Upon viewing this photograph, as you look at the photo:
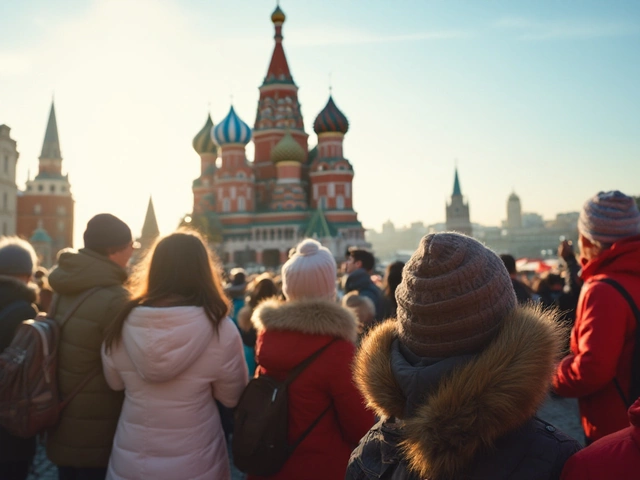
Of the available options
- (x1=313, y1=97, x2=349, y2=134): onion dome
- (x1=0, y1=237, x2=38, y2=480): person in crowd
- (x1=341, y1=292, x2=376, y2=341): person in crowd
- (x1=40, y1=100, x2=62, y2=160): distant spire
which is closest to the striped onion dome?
(x1=313, y1=97, x2=349, y2=134): onion dome

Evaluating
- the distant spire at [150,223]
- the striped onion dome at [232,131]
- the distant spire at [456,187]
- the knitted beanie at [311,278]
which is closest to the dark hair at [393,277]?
the knitted beanie at [311,278]

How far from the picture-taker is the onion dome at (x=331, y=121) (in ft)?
128

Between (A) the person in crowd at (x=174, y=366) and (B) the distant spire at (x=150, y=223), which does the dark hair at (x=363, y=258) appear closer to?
(A) the person in crowd at (x=174, y=366)

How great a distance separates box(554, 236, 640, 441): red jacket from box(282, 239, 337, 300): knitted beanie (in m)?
1.11

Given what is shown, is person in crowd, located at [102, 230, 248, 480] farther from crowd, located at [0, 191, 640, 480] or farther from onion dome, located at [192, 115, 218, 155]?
onion dome, located at [192, 115, 218, 155]

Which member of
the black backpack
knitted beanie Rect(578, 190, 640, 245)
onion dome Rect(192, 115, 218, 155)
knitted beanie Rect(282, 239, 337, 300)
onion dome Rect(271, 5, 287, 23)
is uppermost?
onion dome Rect(271, 5, 287, 23)

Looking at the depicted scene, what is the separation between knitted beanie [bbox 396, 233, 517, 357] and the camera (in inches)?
51.6

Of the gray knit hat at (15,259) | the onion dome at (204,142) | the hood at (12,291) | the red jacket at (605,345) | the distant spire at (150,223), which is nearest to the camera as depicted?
the red jacket at (605,345)

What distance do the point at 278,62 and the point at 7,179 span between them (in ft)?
68.9

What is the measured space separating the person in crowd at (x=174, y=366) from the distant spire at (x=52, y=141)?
2175 inches

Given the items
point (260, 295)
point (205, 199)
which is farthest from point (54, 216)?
point (260, 295)

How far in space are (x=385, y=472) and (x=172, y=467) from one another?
4.69 feet

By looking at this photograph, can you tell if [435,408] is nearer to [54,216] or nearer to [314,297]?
[314,297]

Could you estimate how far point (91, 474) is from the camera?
2.74 meters
